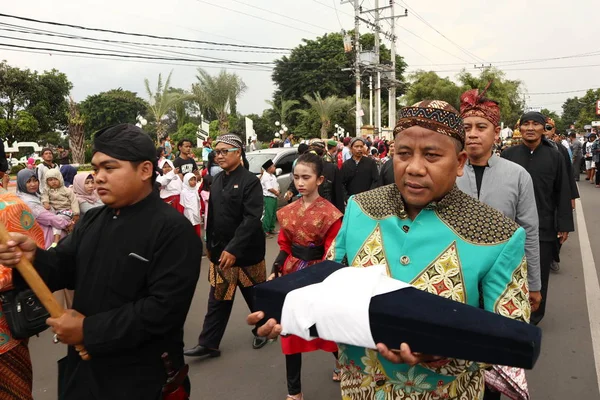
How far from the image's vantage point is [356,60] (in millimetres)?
31000

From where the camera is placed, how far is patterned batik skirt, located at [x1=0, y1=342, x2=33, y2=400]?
2.43 m

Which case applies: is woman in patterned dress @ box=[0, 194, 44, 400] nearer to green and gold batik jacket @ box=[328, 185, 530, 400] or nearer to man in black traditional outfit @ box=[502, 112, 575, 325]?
green and gold batik jacket @ box=[328, 185, 530, 400]

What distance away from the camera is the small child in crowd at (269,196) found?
9.59 meters

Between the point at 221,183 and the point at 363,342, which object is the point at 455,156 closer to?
the point at 363,342

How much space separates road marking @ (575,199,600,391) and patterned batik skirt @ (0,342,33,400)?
12.9 feet

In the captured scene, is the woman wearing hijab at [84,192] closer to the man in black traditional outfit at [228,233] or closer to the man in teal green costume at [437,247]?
the man in black traditional outfit at [228,233]

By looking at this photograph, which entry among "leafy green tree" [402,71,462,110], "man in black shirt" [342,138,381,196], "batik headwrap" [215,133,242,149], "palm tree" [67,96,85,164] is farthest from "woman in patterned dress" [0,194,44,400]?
"leafy green tree" [402,71,462,110]

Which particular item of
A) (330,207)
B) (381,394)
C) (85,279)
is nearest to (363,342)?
(381,394)

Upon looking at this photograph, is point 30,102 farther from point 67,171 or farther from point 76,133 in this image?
point 67,171

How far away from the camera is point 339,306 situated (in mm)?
1382

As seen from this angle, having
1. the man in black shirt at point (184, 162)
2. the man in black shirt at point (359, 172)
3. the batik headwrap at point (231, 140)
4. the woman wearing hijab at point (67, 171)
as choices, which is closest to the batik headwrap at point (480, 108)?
the batik headwrap at point (231, 140)

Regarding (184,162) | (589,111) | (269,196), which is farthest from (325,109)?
(589,111)

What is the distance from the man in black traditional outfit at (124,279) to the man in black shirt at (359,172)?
593 cm

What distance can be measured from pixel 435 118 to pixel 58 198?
6.06 metres
